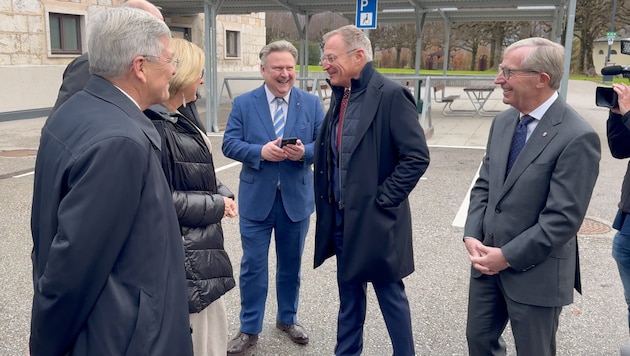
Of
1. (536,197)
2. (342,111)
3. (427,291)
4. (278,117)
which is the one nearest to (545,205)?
(536,197)

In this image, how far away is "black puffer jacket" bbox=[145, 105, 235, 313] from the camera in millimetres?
2219

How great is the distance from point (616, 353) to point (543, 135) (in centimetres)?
183

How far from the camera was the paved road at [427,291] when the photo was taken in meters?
3.39

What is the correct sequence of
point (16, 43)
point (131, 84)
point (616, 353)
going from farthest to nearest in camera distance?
point (16, 43)
point (616, 353)
point (131, 84)

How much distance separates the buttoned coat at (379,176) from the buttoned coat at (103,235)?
4.44ft

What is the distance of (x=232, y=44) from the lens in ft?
68.6

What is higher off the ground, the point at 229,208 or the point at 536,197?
the point at 536,197

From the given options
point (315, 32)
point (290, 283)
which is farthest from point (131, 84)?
point (315, 32)

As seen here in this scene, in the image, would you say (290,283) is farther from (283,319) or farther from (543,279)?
(543,279)

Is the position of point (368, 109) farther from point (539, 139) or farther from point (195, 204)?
point (195, 204)

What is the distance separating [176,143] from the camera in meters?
2.21

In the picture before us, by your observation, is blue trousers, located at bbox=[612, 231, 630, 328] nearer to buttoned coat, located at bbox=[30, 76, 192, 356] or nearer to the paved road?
the paved road

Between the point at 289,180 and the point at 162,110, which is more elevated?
the point at 162,110

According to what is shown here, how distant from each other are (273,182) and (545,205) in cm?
162
